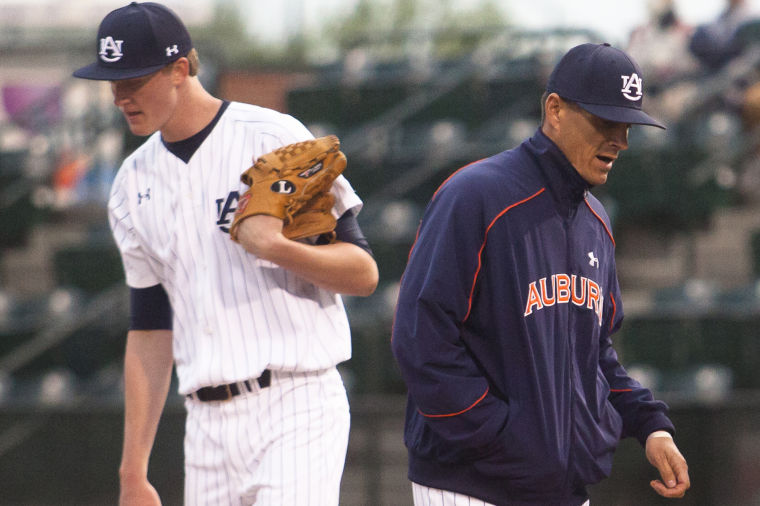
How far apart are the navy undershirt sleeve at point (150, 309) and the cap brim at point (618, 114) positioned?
1.12 meters

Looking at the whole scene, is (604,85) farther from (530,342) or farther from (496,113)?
(496,113)

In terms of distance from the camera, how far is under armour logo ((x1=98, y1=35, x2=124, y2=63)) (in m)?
2.35

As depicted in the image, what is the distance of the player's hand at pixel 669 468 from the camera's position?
2.33 meters

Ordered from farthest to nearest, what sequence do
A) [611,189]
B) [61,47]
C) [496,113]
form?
[61,47] → [496,113] → [611,189]

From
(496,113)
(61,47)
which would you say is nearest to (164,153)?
(496,113)

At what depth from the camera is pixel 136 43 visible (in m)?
2.36

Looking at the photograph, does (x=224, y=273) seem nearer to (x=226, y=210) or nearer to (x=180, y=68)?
(x=226, y=210)

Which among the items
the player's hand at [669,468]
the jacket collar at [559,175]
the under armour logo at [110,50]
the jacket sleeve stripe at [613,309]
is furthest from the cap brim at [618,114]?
the under armour logo at [110,50]

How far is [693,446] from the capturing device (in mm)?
5191

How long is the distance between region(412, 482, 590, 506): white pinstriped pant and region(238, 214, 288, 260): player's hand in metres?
0.61

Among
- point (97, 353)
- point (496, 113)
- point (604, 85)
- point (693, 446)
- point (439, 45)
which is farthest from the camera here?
point (439, 45)

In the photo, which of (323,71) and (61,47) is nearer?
(323,71)

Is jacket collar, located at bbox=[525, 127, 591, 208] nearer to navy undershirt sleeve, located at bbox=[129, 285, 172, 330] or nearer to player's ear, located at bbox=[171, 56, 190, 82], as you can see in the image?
player's ear, located at bbox=[171, 56, 190, 82]

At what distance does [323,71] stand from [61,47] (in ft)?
16.0
